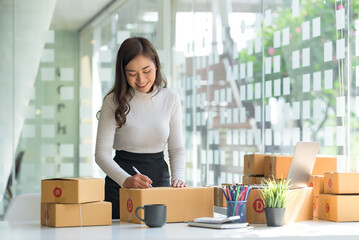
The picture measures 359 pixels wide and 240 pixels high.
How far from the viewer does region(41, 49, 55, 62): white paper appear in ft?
18.2

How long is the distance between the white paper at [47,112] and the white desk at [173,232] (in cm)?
335

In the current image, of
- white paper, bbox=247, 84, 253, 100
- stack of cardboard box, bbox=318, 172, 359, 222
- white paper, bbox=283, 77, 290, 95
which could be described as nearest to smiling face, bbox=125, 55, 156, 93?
stack of cardboard box, bbox=318, 172, 359, 222

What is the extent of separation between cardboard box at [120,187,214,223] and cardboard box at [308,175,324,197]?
504 mm

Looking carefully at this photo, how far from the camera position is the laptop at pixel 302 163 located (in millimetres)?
2445

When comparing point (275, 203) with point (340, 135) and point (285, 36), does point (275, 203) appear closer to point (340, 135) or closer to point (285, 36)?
point (340, 135)

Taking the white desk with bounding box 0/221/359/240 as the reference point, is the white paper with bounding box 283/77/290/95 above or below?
above

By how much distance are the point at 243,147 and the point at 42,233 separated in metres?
2.83

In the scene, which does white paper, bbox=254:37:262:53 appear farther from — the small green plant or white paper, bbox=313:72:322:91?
the small green plant

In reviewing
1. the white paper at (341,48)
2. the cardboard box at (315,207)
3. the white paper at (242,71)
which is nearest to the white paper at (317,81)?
the white paper at (341,48)

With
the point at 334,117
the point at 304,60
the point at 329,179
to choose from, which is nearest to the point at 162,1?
the point at 304,60

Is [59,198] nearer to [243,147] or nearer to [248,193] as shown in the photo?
[248,193]

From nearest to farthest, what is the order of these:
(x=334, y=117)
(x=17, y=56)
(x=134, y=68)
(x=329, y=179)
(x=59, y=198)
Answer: (x=59, y=198) → (x=329, y=179) → (x=134, y=68) → (x=334, y=117) → (x=17, y=56)

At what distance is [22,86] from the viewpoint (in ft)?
17.9

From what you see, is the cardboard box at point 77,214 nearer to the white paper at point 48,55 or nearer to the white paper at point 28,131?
the white paper at point 28,131
